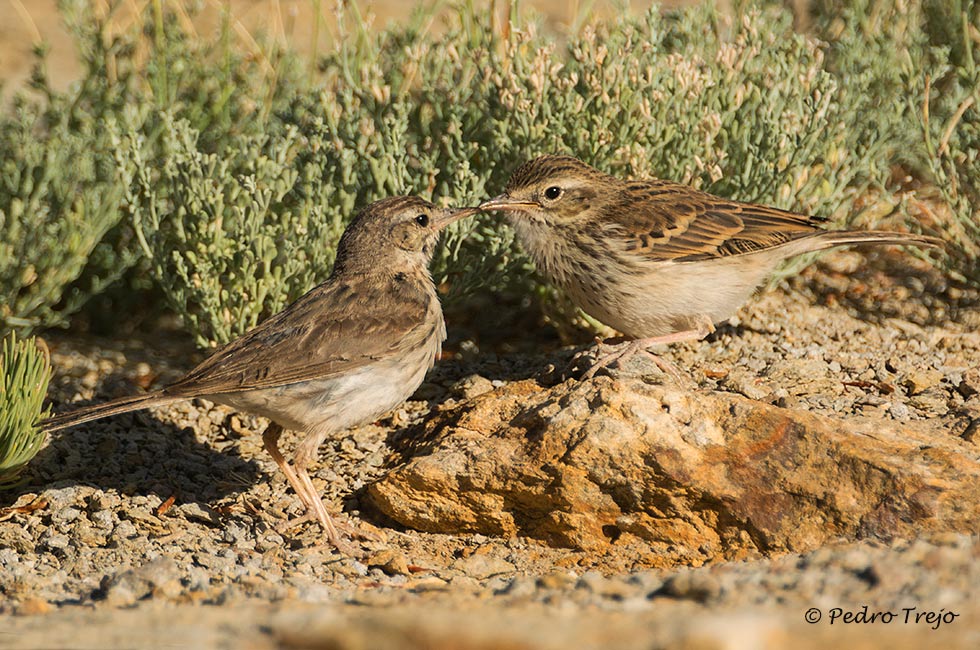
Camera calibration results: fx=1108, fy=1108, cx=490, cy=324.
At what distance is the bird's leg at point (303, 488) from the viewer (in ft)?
19.6

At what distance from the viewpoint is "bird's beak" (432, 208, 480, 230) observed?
6661mm

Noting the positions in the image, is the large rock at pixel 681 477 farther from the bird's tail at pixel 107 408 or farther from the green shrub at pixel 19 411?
the green shrub at pixel 19 411

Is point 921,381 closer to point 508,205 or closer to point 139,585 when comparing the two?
point 508,205

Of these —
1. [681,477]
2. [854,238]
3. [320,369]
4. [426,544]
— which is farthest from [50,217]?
[854,238]

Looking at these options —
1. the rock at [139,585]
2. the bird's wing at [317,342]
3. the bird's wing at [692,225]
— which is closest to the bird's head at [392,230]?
the bird's wing at [317,342]

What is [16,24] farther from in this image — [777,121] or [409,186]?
[777,121]

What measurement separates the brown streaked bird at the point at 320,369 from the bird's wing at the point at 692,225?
1.32m

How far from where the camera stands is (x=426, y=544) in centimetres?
610

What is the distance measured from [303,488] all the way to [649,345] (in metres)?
2.23

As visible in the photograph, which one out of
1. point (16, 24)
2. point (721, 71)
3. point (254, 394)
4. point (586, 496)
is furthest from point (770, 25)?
point (16, 24)

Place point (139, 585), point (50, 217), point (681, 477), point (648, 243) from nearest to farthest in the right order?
point (139, 585)
point (681, 477)
point (648, 243)
point (50, 217)

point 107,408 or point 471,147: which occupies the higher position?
point 471,147

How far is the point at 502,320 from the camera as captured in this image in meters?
8.35

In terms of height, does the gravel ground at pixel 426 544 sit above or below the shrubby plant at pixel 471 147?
below
